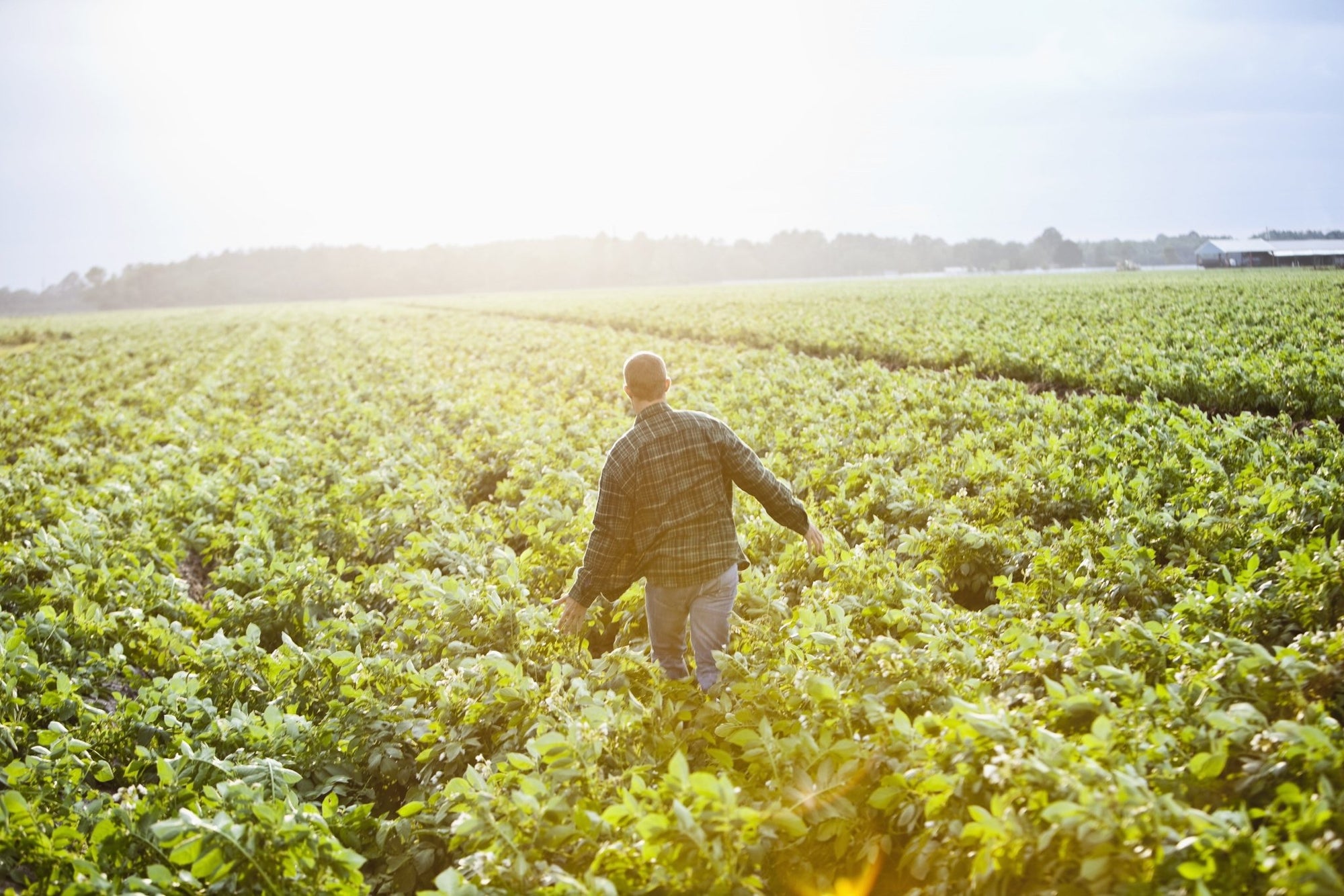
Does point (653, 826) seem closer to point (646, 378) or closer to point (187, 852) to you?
point (187, 852)

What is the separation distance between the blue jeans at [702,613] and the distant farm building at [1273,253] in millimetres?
68030

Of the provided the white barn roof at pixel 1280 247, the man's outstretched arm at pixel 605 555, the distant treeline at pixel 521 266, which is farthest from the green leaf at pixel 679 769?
the distant treeline at pixel 521 266

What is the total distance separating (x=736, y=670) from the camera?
390 cm

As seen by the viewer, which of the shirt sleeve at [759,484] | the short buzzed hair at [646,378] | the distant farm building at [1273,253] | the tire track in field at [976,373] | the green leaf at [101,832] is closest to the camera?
the green leaf at [101,832]

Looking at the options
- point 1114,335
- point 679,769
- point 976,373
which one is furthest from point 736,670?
point 1114,335

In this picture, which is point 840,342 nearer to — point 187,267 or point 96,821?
point 96,821

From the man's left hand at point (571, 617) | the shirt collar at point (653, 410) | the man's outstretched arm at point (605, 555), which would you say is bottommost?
the man's left hand at point (571, 617)

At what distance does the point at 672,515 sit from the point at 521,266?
147552 mm

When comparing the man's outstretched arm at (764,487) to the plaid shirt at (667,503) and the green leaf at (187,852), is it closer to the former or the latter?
A: the plaid shirt at (667,503)

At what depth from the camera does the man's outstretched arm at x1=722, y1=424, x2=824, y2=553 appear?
420cm

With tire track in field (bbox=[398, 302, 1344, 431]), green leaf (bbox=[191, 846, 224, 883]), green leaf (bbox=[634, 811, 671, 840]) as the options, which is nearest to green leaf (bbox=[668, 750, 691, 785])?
green leaf (bbox=[634, 811, 671, 840])

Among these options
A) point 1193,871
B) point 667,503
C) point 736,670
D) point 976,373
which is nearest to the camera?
point 1193,871

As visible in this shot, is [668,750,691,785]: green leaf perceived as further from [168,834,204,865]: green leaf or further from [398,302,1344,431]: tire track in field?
[398,302,1344,431]: tire track in field

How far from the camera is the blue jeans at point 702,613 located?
14.1 ft
